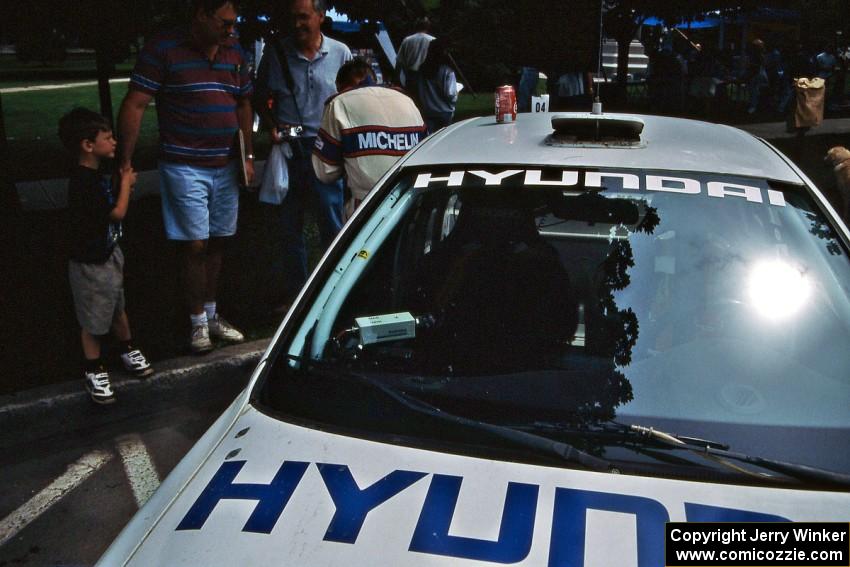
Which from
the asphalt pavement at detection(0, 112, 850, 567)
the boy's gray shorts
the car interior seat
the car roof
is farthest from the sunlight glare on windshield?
the boy's gray shorts

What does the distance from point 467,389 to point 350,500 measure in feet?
1.65

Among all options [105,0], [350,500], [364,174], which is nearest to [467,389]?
[350,500]

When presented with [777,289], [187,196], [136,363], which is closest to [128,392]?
[136,363]

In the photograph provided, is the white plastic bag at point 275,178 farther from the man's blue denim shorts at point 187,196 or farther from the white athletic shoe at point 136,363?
the white athletic shoe at point 136,363

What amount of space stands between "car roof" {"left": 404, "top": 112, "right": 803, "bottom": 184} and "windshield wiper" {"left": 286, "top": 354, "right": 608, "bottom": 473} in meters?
0.78

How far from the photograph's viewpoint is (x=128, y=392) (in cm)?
436

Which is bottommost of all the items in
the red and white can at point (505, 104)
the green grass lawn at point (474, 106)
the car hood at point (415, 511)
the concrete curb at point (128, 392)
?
the concrete curb at point (128, 392)

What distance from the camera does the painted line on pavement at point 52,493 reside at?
10.9ft

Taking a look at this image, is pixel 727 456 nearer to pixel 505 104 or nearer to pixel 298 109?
pixel 505 104

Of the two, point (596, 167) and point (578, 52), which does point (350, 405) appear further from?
point (578, 52)

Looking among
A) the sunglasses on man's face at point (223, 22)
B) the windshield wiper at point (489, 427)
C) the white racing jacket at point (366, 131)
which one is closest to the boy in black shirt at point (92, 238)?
the sunglasses on man's face at point (223, 22)

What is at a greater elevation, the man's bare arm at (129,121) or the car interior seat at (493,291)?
the man's bare arm at (129,121)

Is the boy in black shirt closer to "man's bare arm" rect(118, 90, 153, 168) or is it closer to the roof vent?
"man's bare arm" rect(118, 90, 153, 168)

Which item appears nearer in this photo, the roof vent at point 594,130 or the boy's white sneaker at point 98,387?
the roof vent at point 594,130
